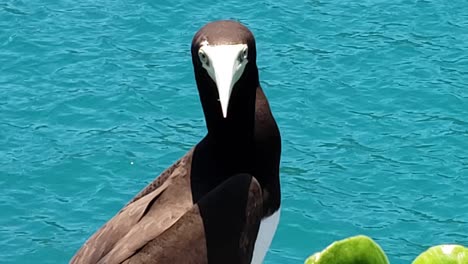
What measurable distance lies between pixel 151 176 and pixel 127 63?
Result: 5.86ft

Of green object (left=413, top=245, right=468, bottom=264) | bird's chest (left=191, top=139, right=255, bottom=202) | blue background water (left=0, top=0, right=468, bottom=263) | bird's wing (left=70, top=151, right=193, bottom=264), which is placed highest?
green object (left=413, top=245, right=468, bottom=264)

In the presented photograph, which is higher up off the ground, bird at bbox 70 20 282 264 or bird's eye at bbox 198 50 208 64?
bird's eye at bbox 198 50 208 64

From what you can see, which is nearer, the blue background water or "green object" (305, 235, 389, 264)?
"green object" (305, 235, 389, 264)

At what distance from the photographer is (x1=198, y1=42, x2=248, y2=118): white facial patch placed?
9.71ft

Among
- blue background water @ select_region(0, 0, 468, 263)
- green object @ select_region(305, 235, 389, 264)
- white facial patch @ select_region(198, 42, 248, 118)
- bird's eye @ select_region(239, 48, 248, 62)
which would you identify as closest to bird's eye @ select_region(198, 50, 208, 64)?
white facial patch @ select_region(198, 42, 248, 118)

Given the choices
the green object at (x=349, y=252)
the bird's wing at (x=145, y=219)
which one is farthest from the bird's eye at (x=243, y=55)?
the green object at (x=349, y=252)

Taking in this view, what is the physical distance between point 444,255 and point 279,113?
A: 6.49 m

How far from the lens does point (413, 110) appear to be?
792cm

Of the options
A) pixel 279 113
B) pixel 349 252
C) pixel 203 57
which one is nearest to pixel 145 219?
pixel 203 57

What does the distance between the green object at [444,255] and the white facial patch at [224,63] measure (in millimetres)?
1545

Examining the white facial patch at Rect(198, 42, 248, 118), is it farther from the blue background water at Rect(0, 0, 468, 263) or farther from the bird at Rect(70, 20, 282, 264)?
the blue background water at Rect(0, 0, 468, 263)

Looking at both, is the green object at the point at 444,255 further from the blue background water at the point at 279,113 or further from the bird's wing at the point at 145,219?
the blue background water at the point at 279,113

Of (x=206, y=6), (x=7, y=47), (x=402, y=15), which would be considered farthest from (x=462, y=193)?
(x=7, y=47)

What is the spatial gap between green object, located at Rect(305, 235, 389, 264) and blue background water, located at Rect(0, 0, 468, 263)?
488 cm
